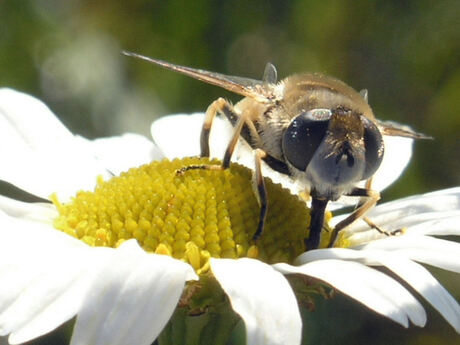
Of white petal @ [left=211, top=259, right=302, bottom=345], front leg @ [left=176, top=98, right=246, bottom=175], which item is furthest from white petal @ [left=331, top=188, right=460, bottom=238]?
white petal @ [left=211, top=259, right=302, bottom=345]

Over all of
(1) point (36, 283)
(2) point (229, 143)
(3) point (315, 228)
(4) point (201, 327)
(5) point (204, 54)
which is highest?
(5) point (204, 54)

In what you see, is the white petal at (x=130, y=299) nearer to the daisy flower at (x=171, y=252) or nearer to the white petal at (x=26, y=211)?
the daisy flower at (x=171, y=252)

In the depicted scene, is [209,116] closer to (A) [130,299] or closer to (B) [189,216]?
(B) [189,216]

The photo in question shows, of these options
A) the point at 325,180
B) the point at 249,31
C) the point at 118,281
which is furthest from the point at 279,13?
the point at 118,281

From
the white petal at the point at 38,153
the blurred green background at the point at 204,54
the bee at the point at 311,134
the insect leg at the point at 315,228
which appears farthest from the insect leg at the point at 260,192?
the blurred green background at the point at 204,54

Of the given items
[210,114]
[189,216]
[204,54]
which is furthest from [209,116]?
[204,54]

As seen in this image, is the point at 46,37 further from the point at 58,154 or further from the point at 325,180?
the point at 325,180
